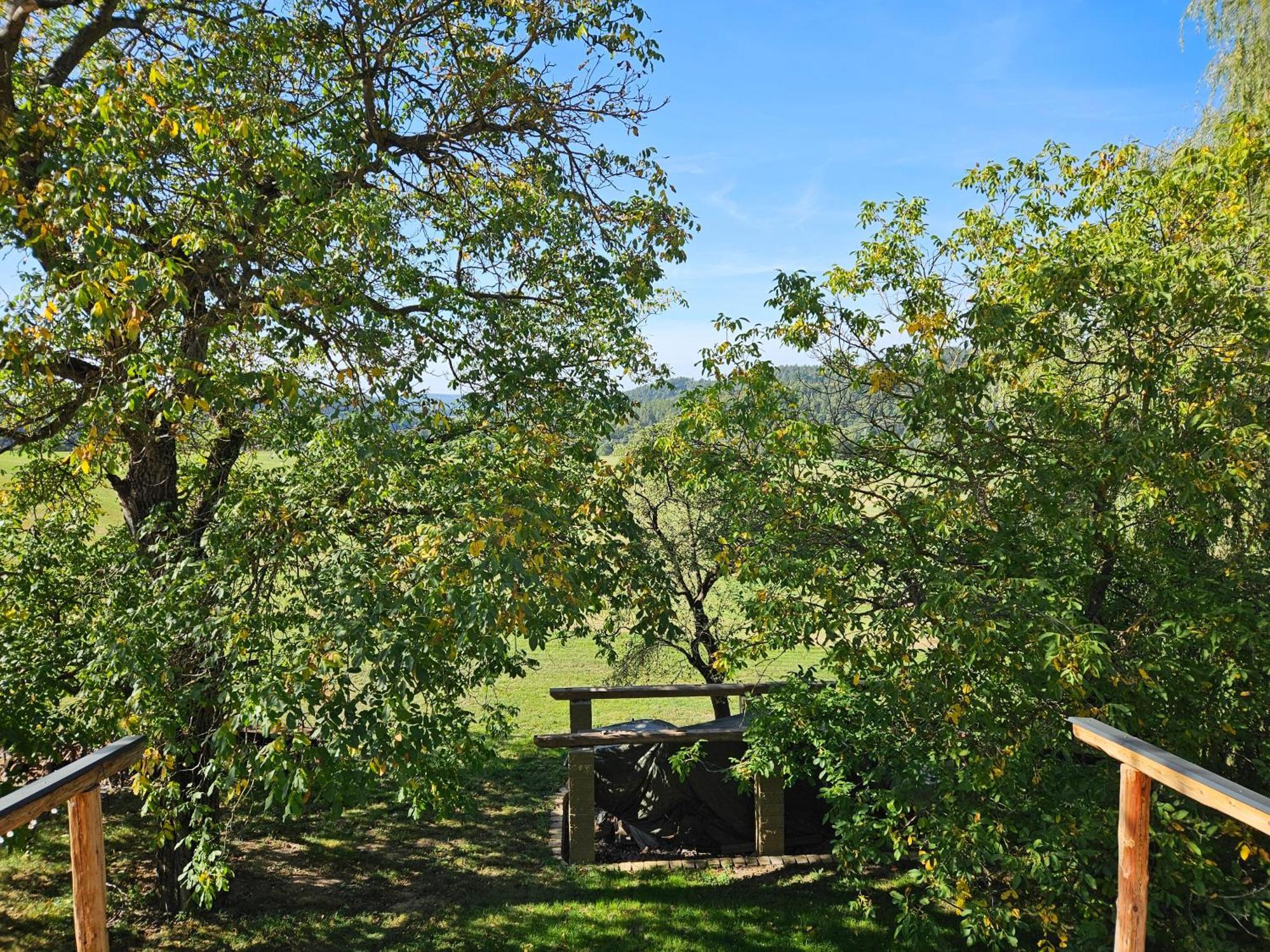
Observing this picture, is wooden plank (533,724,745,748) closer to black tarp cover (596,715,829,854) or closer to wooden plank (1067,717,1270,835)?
black tarp cover (596,715,829,854)

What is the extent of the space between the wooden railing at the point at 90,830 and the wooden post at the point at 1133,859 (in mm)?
3316

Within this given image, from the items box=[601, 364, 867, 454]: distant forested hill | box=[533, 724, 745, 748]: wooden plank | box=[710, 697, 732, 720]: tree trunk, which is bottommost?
box=[710, 697, 732, 720]: tree trunk

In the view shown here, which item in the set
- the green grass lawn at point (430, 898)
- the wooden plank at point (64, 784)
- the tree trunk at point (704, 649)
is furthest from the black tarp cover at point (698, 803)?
the wooden plank at point (64, 784)

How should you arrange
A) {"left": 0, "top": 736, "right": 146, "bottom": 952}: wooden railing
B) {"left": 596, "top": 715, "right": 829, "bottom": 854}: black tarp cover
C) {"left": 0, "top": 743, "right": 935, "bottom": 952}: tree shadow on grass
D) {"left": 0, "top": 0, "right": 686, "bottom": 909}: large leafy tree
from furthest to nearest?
1. {"left": 596, "top": 715, "right": 829, "bottom": 854}: black tarp cover
2. {"left": 0, "top": 743, "right": 935, "bottom": 952}: tree shadow on grass
3. {"left": 0, "top": 0, "right": 686, "bottom": 909}: large leafy tree
4. {"left": 0, "top": 736, "right": 146, "bottom": 952}: wooden railing

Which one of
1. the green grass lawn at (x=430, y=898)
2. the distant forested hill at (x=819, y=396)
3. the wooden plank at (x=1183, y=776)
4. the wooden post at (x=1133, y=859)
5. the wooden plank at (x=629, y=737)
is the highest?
the distant forested hill at (x=819, y=396)

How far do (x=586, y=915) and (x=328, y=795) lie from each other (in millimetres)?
2901

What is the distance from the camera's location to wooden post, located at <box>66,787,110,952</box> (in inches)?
99.1

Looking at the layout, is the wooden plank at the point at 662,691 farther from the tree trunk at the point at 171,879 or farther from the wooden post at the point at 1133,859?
the wooden post at the point at 1133,859

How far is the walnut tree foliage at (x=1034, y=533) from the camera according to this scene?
3906 millimetres

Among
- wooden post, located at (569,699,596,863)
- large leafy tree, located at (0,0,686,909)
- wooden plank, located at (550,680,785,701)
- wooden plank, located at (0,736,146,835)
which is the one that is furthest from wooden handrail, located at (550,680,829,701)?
wooden plank, located at (0,736,146,835)

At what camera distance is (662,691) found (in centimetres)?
700

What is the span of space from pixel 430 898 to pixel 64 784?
15.2ft

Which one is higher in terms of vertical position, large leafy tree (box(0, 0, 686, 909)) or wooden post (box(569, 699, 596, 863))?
large leafy tree (box(0, 0, 686, 909))

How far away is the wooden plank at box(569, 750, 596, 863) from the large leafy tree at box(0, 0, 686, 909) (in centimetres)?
180
